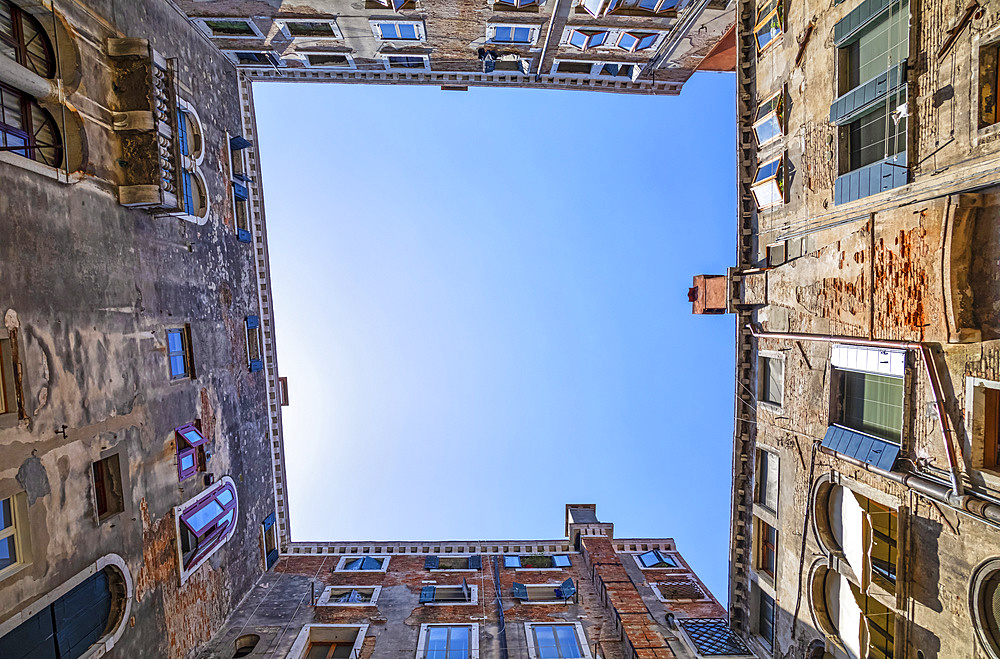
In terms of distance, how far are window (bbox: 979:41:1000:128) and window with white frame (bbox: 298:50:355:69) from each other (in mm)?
23159

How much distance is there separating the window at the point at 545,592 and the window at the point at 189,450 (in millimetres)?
13593

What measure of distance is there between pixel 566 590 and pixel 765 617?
763 centimetres

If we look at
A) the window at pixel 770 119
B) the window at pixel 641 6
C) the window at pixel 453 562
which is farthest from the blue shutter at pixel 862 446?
the window at pixel 641 6

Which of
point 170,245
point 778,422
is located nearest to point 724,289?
point 778,422

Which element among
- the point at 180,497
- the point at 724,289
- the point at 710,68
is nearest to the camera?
the point at 180,497

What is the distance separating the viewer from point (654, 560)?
25.0 meters

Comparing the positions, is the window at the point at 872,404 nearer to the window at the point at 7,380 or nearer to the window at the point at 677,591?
the window at the point at 677,591

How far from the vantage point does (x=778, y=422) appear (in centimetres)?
1670

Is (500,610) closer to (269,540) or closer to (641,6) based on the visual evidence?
(269,540)

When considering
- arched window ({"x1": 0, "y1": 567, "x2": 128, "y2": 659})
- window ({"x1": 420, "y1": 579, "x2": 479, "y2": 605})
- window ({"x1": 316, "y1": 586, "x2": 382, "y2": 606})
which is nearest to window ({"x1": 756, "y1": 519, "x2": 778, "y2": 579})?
window ({"x1": 420, "y1": 579, "x2": 479, "y2": 605})

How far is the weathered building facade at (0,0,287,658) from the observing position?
11578mm

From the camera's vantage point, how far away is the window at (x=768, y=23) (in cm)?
1619

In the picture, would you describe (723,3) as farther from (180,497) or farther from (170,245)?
(180,497)

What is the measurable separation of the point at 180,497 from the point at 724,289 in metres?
20.8
